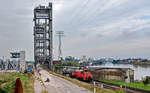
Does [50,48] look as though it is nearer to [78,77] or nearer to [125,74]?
[78,77]

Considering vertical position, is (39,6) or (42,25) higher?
(39,6)

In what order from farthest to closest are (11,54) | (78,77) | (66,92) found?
(11,54) < (78,77) < (66,92)

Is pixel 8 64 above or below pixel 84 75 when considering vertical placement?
above

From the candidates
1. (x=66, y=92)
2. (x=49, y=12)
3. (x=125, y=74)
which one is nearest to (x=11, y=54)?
(x=49, y=12)

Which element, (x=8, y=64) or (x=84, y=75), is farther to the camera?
(x=8, y=64)

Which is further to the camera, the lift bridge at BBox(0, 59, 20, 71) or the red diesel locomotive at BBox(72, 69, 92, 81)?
the lift bridge at BBox(0, 59, 20, 71)

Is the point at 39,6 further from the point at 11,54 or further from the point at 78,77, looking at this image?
the point at 78,77

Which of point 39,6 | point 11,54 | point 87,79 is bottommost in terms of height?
point 87,79

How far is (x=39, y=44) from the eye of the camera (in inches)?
3634

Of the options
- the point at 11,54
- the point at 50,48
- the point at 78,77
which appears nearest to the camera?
the point at 78,77

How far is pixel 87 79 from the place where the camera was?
45750 mm

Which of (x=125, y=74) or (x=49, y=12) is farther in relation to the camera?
(x=49, y=12)

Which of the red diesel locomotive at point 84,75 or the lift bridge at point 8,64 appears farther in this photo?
the lift bridge at point 8,64

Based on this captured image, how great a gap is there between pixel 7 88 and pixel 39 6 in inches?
3174
